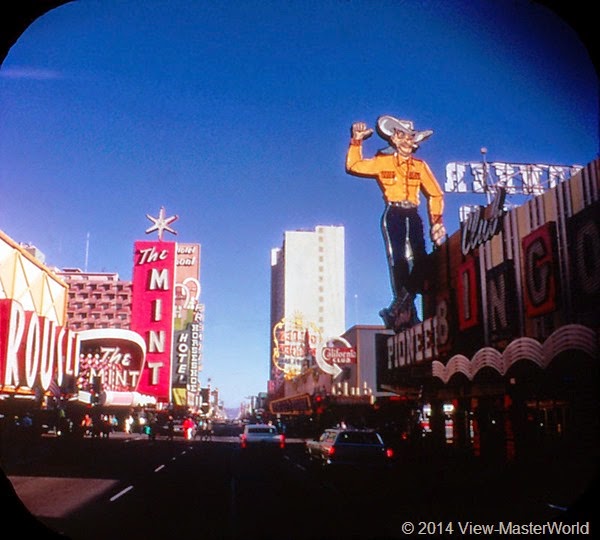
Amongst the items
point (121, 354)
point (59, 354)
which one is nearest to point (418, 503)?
point (59, 354)

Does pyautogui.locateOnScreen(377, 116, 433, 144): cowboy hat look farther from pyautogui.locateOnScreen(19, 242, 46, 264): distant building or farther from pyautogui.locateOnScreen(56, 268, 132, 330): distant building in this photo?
pyautogui.locateOnScreen(56, 268, 132, 330): distant building

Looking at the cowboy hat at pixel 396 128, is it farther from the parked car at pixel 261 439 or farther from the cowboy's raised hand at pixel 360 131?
the parked car at pixel 261 439

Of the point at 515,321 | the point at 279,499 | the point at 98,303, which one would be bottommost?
the point at 279,499

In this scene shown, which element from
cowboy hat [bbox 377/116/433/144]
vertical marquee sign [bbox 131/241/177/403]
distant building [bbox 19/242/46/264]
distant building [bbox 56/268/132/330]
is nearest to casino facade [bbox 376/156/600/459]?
cowboy hat [bbox 377/116/433/144]

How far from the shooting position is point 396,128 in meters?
37.1

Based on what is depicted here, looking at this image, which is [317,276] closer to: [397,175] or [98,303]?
[98,303]

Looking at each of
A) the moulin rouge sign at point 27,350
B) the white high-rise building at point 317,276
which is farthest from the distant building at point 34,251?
the white high-rise building at point 317,276

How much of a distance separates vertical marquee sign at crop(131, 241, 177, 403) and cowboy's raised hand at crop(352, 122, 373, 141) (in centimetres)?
2545

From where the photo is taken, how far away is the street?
9.38 m

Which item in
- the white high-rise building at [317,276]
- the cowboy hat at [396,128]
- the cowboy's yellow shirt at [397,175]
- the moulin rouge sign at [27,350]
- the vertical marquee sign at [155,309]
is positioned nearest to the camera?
the moulin rouge sign at [27,350]

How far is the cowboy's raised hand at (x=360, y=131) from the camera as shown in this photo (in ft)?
118

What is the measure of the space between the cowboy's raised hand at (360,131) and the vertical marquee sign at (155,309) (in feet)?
83.5

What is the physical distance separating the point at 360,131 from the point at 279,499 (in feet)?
89.9

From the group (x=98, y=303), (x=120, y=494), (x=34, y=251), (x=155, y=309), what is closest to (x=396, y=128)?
(x=155, y=309)
